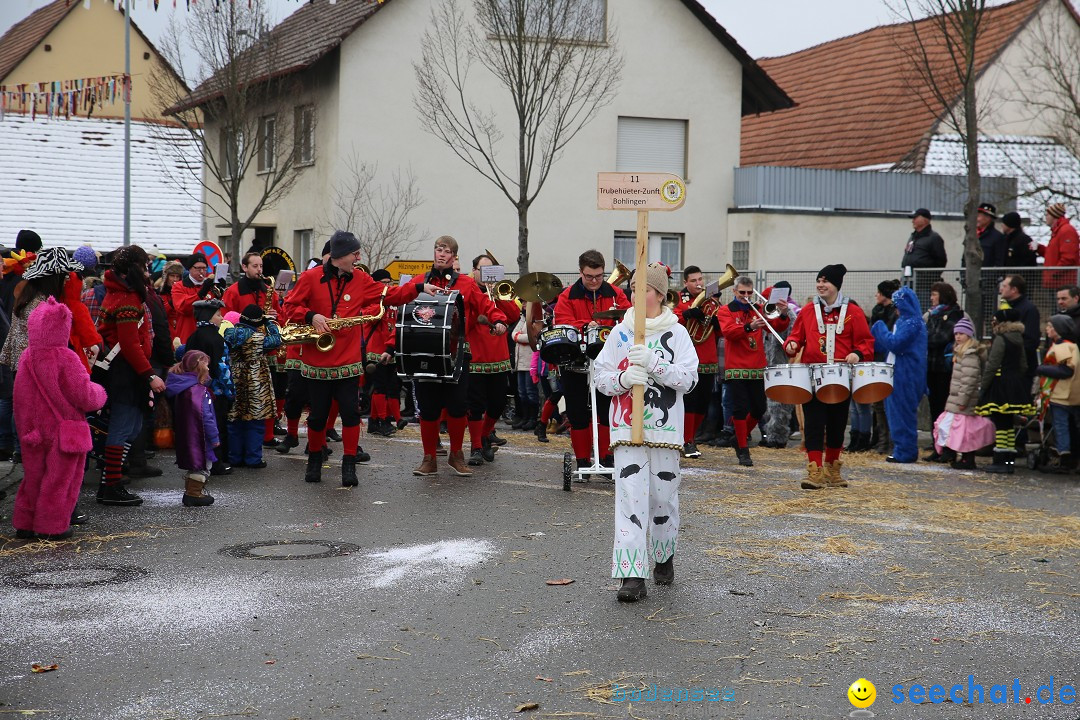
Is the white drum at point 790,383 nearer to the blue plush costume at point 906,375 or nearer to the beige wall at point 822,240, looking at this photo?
the blue plush costume at point 906,375

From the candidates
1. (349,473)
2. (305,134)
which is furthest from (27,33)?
(349,473)

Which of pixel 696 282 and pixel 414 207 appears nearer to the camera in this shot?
pixel 696 282

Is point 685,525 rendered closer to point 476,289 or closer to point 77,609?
point 476,289

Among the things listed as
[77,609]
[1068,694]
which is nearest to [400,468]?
[77,609]

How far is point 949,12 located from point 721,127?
37.8 feet

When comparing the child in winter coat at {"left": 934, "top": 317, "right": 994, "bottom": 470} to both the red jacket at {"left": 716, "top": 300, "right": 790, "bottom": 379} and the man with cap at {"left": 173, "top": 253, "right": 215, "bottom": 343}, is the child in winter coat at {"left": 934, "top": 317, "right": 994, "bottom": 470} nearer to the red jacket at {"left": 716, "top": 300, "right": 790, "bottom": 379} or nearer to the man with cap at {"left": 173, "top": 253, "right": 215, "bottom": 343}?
the red jacket at {"left": 716, "top": 300, "right": 790, "bottom": 379}

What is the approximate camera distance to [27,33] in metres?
42.7

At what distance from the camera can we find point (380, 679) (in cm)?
562

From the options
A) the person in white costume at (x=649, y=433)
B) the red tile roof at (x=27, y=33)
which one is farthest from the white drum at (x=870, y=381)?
the red tile roof at (x=27, y=33)

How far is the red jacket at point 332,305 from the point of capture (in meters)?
11.2

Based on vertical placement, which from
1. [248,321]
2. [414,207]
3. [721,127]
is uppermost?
[721,127]

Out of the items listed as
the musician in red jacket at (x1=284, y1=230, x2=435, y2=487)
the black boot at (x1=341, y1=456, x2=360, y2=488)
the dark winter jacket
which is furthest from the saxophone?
the dark winter jacket

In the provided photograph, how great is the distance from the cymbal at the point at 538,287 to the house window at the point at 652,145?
53.2 ft

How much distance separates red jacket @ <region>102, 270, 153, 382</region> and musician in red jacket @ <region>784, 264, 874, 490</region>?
5.89 metres
